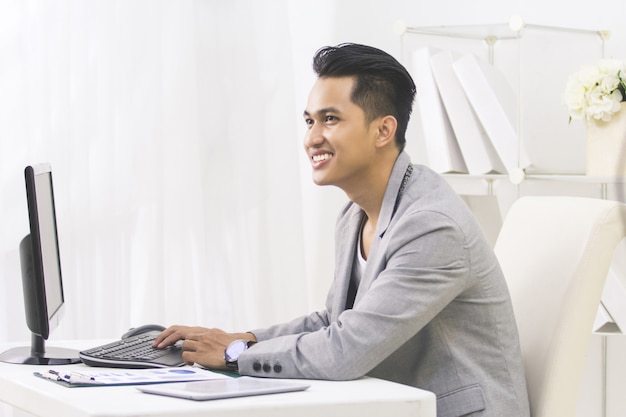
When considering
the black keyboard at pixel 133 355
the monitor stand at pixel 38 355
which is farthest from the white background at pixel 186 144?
the black keyboard at pixel 133 355

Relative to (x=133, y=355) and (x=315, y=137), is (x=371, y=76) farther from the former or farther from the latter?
(x=133, y=355)

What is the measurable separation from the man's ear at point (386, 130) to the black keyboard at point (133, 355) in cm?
56

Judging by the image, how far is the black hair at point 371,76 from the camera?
180cm

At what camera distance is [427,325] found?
5.32 ft

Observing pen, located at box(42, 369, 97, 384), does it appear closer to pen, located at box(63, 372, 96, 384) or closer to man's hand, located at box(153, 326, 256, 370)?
pen, located at box(63, 372, 96, 384)

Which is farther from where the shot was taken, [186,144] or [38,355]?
[186,144]

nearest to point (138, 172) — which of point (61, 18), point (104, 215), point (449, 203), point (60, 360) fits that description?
point (104, 215)

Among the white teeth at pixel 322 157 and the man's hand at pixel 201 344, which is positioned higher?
the white teeth at pixel 322 157

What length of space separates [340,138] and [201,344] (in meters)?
0.48

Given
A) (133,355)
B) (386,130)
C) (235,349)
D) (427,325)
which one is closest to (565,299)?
(427,325)

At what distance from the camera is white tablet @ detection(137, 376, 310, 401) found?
126 cm

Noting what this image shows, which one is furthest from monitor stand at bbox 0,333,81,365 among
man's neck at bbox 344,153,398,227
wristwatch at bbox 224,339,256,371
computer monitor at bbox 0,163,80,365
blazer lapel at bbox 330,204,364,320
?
man's neck at bbox 344,153,398,227

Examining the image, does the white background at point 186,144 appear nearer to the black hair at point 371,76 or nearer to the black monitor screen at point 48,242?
the black monitor screen at point 48,242

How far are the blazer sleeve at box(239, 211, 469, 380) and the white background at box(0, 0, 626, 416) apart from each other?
3.69 feet
